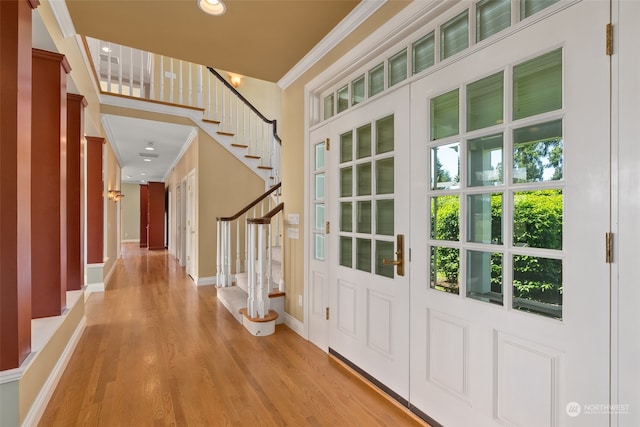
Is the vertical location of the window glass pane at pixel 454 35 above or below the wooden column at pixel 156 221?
above

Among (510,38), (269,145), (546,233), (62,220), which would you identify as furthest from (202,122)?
(546,233)

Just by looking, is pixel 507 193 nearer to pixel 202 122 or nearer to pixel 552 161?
pixel 552 161

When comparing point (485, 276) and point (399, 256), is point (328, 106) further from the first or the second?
point (485, 276)

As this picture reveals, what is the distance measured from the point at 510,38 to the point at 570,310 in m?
1.18

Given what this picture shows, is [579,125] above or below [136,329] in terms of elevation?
above

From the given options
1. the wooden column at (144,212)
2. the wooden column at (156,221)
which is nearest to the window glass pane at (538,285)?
the wooden column at (156,221)

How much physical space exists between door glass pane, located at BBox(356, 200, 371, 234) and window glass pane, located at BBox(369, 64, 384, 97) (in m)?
0.80

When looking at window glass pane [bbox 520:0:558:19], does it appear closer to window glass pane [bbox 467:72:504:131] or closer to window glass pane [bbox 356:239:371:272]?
window glass pane [bbox 467:72:504:131]

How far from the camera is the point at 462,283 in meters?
1.63

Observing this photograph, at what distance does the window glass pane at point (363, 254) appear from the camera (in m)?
2.31

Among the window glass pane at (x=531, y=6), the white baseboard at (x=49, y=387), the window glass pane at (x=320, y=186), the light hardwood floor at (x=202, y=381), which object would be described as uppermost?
the window glass pane at (x=531, y=6)

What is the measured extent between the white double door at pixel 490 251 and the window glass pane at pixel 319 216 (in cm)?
52

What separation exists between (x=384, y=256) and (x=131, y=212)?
46.8 feet

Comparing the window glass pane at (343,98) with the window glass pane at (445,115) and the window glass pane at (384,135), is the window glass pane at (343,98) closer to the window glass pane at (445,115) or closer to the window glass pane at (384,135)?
the window glass pane at (384,135)
